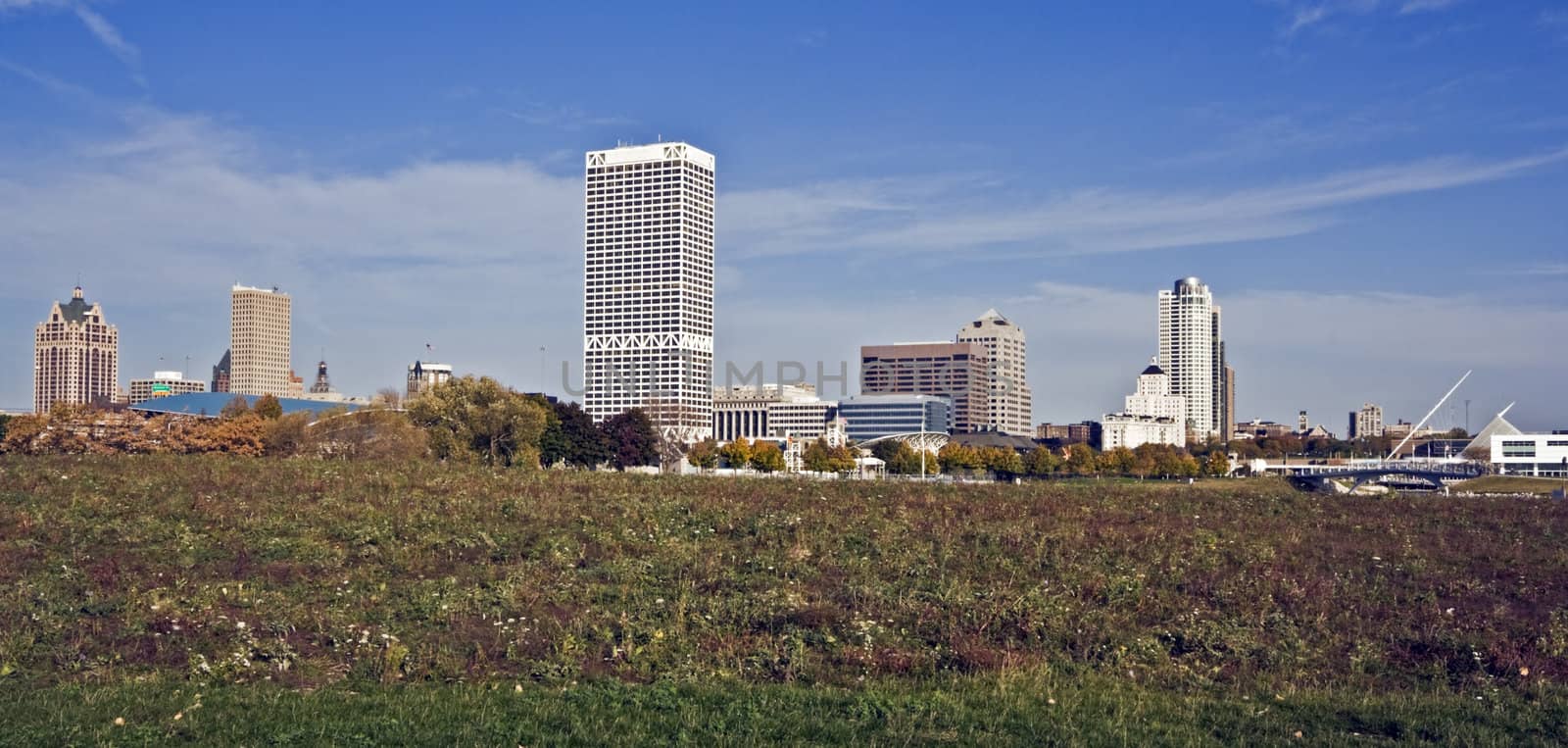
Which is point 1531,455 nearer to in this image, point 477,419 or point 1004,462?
point 1004,462

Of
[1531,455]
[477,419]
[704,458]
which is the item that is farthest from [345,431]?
[1531,455]

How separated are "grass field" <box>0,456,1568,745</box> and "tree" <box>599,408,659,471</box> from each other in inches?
3930

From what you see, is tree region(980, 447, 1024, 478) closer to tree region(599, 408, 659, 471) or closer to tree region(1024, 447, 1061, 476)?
tree region(1024, 447, 1061, 476)

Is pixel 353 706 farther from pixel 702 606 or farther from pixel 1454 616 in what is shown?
pixel 1454 616

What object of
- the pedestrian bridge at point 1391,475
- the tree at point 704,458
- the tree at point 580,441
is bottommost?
the pedestrian bridge at point 1391,475

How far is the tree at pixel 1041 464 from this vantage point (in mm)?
184875

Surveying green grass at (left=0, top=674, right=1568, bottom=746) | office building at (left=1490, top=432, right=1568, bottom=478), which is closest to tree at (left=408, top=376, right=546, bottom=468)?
green grass at (left=0, top=674, right=1568, bottom=746)

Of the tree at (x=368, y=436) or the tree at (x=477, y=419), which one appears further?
the tree at (x=368, y=436)

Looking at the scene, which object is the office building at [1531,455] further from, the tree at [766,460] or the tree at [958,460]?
the tree at [766,460]

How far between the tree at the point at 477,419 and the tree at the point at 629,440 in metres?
37.3

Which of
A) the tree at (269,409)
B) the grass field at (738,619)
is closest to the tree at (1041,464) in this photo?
the tree at (269,409)

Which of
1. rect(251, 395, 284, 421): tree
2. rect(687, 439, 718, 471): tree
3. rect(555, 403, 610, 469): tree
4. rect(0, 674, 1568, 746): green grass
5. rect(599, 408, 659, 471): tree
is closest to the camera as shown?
rect(0, 674, 1568, 746): green grass

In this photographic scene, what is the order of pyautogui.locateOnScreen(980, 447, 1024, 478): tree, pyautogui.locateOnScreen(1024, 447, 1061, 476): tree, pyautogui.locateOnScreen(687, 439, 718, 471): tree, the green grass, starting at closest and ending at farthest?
the green grass
pyautogui.locateOnScreen(687, 439, 718, 471): tree
pyautogui.locateOnScreen(980, 447, 1024, 478): tree
pyautogui.locateOnScreen(1024, 447, 1061, 476): tree

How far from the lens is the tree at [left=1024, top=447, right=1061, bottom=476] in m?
185
